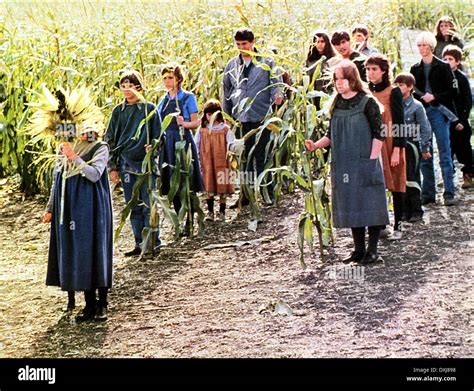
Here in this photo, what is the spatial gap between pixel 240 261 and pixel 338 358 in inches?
90.5

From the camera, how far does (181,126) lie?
794 cm

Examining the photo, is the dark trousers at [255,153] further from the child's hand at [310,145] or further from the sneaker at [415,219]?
the child's hand at [310,145]

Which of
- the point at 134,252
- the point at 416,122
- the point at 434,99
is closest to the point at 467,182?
the point at 434,99

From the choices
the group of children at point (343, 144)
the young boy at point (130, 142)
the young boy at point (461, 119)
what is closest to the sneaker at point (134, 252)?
the group of children at point (343, 144)

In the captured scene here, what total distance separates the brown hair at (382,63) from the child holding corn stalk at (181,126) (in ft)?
4.87

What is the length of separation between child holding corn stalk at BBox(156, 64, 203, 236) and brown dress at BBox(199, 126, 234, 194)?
350 millimetres

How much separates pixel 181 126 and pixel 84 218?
2.00m

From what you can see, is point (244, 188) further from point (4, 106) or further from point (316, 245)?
point (4, 106)

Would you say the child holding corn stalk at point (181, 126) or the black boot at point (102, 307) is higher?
the child holding corn stalk at point (181, 126)

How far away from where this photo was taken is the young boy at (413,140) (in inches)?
300

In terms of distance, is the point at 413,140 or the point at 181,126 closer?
the point at 413,140

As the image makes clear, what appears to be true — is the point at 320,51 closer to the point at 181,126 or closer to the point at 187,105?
the point at 187,105

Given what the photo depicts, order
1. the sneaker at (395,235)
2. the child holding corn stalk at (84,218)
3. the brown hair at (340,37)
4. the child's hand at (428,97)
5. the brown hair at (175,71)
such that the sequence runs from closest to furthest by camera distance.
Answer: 1. the child holding corn stalk at (84,218)
2. the sneaker at (395,235)
3. the brown hair at (340,37)
4. the brown hair at (175,71)
5. the child's hand at (428,97)

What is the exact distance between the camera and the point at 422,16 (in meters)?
15.0
